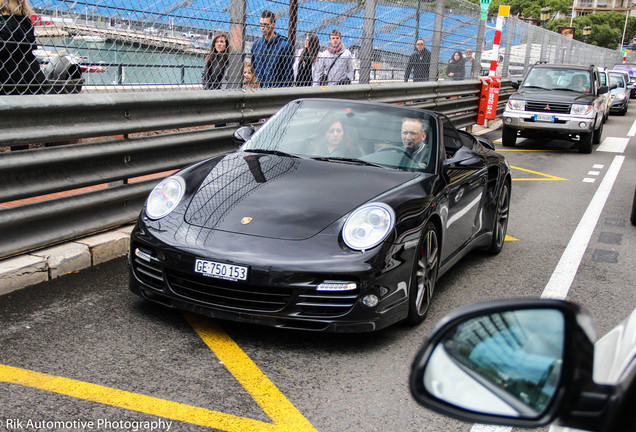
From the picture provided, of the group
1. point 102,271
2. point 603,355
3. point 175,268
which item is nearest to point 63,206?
point 102,271

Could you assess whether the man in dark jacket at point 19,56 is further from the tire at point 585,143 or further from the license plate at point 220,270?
the tire at point 585,143

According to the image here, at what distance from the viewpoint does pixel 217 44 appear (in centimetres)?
687

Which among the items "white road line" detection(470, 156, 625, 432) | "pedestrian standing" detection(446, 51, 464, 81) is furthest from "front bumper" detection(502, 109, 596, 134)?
"white road line" detection(470, 156, 625, 432)

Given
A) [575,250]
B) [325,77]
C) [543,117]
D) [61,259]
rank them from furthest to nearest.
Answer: [543,117], [325,77], [575,250], [61,259]

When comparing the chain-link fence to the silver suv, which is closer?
the chain-link fence

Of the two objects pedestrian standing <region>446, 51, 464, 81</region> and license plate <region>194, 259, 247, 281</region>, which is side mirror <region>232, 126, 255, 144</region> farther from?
pedestrian standing <region>446, 51, 464, 81</region>

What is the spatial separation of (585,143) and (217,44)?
33.9 ft

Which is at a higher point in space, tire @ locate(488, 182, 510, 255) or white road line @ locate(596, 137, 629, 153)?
tire @ locate(488, 182, 510, 255)

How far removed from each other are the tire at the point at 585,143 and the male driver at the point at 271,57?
863 centimetres

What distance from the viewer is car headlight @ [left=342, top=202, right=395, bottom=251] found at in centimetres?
407

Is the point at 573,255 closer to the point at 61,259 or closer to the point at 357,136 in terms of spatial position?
the point at 357,136

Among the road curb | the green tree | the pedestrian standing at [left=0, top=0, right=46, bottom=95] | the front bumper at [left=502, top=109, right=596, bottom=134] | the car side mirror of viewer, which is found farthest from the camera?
the green tree

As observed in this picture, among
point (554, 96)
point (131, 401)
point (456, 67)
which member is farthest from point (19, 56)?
point (554, 96)

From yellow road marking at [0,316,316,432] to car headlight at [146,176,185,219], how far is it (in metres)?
1.10
